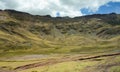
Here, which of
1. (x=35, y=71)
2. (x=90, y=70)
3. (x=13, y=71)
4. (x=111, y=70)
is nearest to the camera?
(x=111, y=70)

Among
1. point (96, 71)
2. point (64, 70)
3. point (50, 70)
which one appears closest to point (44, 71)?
point (50, 70)

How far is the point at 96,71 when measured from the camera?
195 feet

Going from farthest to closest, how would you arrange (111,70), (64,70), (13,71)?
(13,71) → (64,70) → (111,70)

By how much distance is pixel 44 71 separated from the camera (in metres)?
68.2

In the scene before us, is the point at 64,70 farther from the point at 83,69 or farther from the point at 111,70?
the point at 111,70

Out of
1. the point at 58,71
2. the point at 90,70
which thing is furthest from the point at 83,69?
the point at 58,71

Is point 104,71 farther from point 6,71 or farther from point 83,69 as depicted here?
point 6,71

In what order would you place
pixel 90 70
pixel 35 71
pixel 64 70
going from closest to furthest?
pixel 90 70 → pixel 64 70 → pixel 35 71

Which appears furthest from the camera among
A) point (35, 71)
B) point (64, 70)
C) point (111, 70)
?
point (35, 71)

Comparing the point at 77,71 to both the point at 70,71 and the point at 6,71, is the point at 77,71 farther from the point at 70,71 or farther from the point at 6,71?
the point at 6,71

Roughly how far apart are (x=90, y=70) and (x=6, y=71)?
4090cm

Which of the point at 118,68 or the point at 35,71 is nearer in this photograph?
the point at 118,68

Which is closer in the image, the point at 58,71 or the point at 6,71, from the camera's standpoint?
the point at 58,71

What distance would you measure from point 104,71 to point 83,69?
720cm
